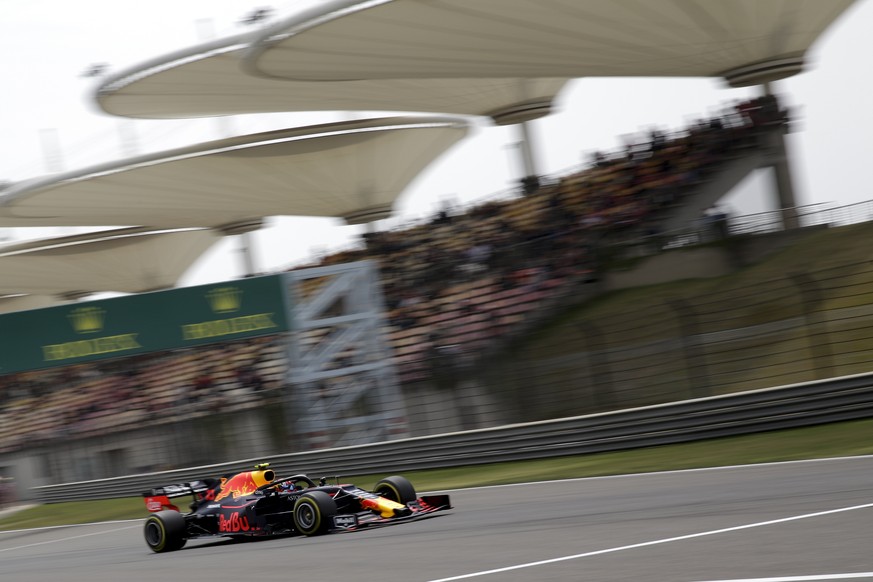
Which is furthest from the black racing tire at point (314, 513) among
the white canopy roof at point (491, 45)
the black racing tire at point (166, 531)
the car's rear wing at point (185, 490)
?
the white canopy roof at point (491, 45)

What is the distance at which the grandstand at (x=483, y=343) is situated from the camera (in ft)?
51.6

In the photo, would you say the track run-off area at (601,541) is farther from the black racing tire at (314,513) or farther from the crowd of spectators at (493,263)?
the crowd of spectators at (493,263)

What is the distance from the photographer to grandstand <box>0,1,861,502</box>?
15.7m

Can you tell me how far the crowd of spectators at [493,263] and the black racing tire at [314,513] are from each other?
7.93 metres

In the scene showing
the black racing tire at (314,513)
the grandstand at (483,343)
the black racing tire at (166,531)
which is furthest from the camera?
the grandstand at (483,343)

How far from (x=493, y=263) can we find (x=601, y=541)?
14655 mm

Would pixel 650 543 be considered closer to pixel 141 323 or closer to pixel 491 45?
pixel 141 323

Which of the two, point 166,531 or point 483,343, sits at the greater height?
point 483,343

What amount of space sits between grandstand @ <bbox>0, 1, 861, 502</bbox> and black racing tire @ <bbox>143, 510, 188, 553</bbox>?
5796 mm

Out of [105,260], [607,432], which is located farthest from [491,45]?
[105,260]

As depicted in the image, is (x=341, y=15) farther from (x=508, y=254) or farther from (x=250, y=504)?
(x=250, y=504)

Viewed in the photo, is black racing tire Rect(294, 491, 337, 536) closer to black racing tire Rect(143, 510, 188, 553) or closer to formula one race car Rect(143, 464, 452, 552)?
formula one race car Rect(143, 464, 452, 552)

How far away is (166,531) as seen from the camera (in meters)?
10.6

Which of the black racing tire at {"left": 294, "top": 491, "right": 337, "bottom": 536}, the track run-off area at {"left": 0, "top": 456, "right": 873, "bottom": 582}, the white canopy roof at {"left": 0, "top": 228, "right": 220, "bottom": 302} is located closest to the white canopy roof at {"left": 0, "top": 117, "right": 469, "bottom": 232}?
the white canopy roof at {"left": 0, "top": 228, "right": 220, "bottom": 302}
